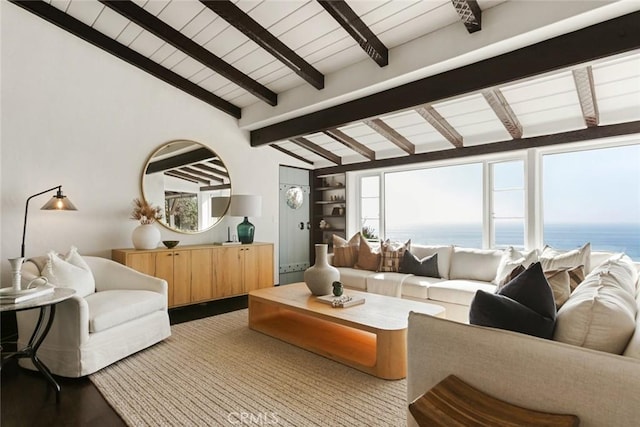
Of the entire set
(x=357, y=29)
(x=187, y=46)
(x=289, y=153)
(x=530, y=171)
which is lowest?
(x=530, y=171)

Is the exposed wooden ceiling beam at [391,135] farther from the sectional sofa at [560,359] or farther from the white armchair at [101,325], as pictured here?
the sectional sofa at [560,359]

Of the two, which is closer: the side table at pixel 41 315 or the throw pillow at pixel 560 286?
the throw pillow at pixel 560 286

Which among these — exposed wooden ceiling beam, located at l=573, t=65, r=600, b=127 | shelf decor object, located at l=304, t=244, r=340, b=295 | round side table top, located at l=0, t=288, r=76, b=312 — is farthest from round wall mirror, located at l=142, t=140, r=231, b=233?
exposed wooden ceiling beam, located at l=573, t=65, r=600, b=127

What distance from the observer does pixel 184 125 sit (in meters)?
4.84

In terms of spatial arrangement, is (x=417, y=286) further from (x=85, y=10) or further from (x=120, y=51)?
(x=85, y=10)

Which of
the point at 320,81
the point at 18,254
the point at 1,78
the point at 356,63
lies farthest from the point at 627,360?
the point at 1,78

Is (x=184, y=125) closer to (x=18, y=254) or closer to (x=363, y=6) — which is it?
(x=18, y=254)

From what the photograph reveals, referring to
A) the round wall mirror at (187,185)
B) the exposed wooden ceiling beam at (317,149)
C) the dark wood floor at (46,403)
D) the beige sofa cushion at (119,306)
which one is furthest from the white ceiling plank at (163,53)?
the dark wood floor at (46,403)

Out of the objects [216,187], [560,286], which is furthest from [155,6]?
[560,286]

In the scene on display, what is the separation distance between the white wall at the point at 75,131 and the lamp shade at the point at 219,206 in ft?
1.50

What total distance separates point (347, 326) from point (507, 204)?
10.2 ft

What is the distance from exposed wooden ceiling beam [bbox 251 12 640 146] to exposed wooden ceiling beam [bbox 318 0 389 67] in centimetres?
43

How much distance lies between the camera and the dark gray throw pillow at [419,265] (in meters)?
4.37

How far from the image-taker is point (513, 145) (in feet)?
14.3
